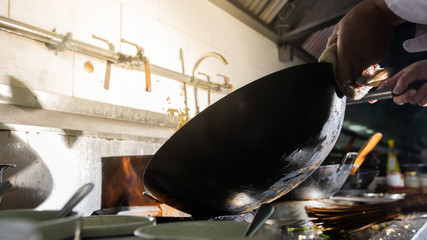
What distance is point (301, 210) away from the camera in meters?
0.99

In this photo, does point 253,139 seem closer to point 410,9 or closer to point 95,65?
point 410,9

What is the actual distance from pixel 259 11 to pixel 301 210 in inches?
118

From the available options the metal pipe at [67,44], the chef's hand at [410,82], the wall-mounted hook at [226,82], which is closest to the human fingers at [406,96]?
the chef's hand at [410,82]

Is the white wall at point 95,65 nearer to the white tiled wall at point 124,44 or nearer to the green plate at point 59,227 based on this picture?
the white tiled wall at point 124,44

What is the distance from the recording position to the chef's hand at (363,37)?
64 cm

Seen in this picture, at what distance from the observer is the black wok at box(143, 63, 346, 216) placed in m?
0.56

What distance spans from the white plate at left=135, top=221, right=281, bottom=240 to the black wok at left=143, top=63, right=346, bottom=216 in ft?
0.52

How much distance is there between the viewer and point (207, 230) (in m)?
0.43

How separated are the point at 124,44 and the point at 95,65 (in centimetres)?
29

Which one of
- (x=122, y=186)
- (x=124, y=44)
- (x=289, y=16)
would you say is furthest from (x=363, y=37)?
(x=289, y=16)

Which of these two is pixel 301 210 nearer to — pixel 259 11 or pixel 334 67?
pixel 334 67

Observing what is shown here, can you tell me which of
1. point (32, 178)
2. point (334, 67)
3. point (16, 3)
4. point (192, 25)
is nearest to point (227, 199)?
point (334, 67)

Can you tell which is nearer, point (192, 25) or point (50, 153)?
point (50, 153)

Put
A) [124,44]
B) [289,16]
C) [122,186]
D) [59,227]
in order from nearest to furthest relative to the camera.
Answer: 1. [59,227]
2. [122,186]
3. [124,44]
4. [289,16]
